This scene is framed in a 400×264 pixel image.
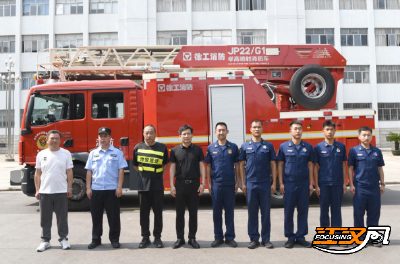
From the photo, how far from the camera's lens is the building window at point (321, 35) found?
2920cm

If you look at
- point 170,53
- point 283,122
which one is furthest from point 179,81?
point 283,122

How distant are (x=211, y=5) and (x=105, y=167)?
26399mm

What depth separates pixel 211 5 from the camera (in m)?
29.2

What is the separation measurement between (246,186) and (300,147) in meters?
0.97

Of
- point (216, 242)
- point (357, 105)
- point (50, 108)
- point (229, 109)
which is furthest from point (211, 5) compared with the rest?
point (216, 242)

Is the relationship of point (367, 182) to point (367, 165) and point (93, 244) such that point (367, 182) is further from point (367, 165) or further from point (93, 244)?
point (93, 244)

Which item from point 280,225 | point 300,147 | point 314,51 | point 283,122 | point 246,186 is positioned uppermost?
point 314,51

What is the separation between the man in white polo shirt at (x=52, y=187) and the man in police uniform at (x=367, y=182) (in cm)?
416

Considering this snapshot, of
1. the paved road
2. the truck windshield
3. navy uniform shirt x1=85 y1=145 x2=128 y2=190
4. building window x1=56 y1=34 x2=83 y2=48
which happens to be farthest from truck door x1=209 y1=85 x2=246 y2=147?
building window x1=56 y1=34 x2=83 y2=48

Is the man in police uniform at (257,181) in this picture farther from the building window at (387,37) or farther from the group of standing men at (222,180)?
the building window at (387,37)

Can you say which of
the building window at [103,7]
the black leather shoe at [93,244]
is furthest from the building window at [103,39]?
the black leather shoe at [93,244]

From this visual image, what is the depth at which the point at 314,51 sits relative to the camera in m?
8.62

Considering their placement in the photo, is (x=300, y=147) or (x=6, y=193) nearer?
(x=300, y=147)

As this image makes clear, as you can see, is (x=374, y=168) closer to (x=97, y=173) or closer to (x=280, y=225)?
(x=280, y=225)
